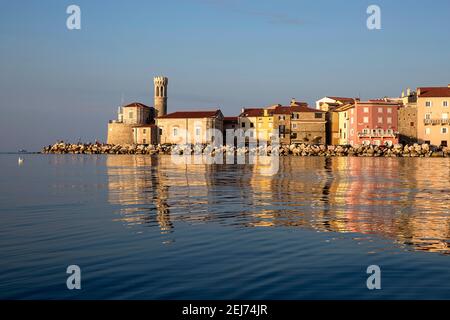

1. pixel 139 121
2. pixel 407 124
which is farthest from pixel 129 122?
pixel 407 124

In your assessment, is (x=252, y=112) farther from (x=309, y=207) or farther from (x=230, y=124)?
(x=309, y=207)

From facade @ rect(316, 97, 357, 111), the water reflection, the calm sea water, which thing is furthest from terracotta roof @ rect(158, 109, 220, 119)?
the calm sea water

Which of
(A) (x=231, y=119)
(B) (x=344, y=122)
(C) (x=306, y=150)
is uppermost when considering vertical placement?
(A) (x=231, y=119)

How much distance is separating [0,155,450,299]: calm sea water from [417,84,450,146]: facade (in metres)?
67.7

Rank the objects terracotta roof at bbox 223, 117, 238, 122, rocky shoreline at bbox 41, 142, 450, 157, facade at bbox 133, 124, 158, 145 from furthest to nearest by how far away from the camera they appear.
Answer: terracotta roof at bbox 223, 117, 238, 122 → facade at bbox 133, 124, 158, 145 → rocky shoreline at bbox 41, 142, 450, 157

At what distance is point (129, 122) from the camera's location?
389 ft

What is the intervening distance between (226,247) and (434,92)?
273 ft

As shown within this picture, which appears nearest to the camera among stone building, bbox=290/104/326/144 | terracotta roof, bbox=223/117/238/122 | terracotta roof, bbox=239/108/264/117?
stone building, bbox=290/104/326/144

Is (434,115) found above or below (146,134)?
above

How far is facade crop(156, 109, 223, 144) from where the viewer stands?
349ft

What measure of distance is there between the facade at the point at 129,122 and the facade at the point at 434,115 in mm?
56215

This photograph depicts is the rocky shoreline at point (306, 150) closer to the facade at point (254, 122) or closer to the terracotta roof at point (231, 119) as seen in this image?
the facade at point (254, 122)

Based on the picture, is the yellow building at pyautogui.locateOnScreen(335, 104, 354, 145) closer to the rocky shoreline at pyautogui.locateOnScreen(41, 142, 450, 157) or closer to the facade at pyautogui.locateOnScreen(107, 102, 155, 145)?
the rocky shoreline at pyautogui.locateOnScreen(41, 142, 450, 157)

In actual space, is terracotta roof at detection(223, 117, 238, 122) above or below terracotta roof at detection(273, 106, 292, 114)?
below
